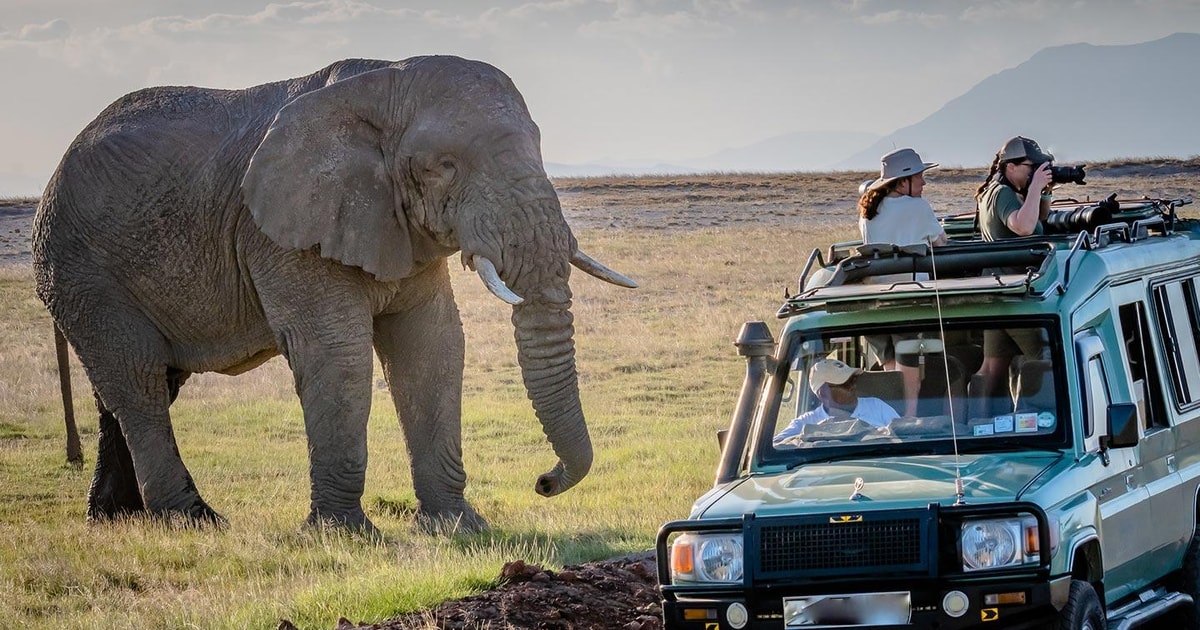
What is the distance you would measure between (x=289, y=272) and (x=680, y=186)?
213 feet

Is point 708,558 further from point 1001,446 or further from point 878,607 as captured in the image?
point 1001,446

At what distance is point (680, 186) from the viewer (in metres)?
77.8

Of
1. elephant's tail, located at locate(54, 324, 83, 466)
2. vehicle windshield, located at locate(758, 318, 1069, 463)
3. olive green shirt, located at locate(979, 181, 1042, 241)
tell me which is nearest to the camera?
vehicle windshield, located at locate(758, 318, 1069, 463)

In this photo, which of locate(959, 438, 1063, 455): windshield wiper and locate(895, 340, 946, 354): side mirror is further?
locate(895, 340, 946, 354): side mirror

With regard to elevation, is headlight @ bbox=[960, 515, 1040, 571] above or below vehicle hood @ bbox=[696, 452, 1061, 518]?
below

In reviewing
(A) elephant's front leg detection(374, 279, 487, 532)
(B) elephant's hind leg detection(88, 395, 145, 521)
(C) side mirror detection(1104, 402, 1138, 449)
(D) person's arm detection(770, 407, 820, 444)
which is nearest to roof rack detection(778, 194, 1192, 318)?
(D) person's arm detection(770, 407, 820, 444)

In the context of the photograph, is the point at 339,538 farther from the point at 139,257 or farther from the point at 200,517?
the point at 139,257

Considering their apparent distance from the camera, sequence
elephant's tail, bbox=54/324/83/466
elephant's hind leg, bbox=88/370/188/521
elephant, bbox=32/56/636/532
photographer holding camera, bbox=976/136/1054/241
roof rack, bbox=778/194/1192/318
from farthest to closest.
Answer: elephant's tail, bbox=54/324/83/466
elephant's hind leg, bbox=88/370/188/521
elephant, bbox=32/56/636/532
photographer holding camera, bbox=976/136/1054/241
roof rack, bbox=778/194/1192/318

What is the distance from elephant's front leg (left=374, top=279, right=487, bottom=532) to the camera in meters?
13.8

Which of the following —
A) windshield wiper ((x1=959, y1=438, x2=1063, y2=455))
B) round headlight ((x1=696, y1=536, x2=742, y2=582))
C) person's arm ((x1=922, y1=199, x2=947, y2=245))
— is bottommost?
round headlight ((x1=696, y1=536, x2=742, y2=582))

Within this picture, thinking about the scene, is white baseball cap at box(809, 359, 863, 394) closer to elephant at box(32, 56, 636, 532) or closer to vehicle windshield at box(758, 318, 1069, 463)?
vehicle windshield at box(758, 318, 1069, 463)

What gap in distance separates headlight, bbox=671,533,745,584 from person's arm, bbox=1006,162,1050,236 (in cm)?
420

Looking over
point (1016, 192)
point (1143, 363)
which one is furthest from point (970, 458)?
point (1016, 192)

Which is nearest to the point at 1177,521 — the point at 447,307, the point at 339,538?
the point at 339,538
